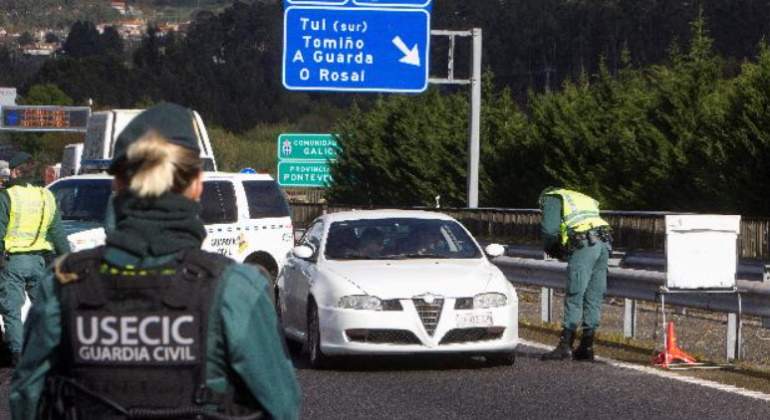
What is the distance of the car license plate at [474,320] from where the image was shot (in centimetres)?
1441

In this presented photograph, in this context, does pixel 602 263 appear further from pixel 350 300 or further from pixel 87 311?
pixel 87 311

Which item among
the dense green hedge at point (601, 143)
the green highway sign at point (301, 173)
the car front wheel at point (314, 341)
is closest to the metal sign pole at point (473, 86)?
the dense green hedge at point (601, 143)

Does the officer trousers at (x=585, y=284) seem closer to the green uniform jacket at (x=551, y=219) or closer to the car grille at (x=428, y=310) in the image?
the green uniform jacket at (x=551, y=219)

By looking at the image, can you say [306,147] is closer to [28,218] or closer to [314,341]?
[314,341]

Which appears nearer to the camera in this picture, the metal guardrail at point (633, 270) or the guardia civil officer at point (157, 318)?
the guardia civil officer at point (157, 318)

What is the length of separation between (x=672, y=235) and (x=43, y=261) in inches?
195

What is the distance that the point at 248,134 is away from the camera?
509ft

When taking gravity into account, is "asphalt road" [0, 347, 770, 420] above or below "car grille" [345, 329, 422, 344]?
below

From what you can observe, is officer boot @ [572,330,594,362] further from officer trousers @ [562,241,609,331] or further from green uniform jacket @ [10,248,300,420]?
green uniform jacket @ [10,248,300,420]

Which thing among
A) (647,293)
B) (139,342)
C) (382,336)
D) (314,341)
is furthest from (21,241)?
(139,342)

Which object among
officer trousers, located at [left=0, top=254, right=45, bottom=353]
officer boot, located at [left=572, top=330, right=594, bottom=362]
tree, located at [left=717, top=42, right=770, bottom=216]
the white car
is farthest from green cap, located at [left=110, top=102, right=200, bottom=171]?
tree, located at [left=717, top=42, right=770, bottom=216]

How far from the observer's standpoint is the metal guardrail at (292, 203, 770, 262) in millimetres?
29625

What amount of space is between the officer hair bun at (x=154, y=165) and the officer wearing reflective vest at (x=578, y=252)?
442 inches

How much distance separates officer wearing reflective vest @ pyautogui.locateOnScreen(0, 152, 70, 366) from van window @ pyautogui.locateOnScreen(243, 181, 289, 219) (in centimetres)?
731
